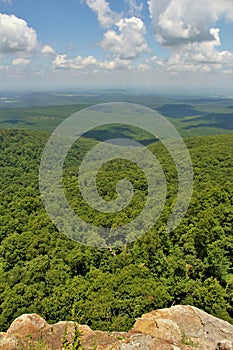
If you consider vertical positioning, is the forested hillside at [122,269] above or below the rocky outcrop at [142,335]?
below

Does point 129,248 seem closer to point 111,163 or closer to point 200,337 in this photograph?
point 200,337

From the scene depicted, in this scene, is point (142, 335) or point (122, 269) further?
point (122, 269)

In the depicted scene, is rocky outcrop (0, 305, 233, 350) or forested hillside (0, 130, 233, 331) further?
forested hillside (0, 130, 233, 331)

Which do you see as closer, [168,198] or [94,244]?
[94,244]

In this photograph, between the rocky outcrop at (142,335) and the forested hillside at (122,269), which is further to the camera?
the forested hillside at (122,269)

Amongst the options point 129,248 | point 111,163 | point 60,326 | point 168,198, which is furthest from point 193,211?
point 111,163
